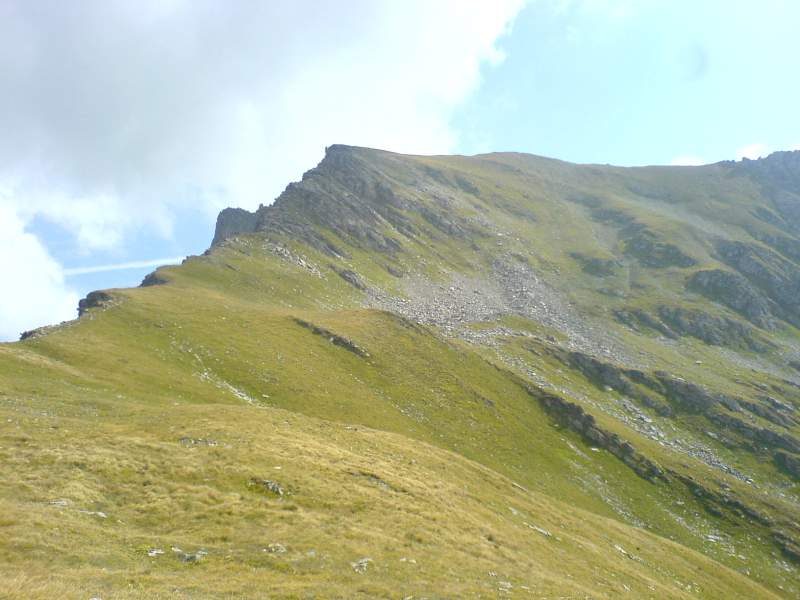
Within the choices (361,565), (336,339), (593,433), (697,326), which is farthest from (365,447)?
(697,326)

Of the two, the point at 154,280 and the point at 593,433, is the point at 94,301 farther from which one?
the point at 593,433

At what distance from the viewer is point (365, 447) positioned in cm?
4731

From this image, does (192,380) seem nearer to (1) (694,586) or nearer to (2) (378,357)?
(2) (378,357)

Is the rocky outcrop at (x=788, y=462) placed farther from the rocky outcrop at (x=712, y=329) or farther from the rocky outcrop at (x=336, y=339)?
the rocky outcrop at (x=336, y=339)

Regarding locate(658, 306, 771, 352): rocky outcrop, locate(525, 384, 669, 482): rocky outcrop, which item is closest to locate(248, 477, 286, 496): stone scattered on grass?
locate(525, 384, 669, 482): rocky outcrop

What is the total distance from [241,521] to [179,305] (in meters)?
65.6

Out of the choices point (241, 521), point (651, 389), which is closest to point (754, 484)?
point (651, 389)

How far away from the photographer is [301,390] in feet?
232

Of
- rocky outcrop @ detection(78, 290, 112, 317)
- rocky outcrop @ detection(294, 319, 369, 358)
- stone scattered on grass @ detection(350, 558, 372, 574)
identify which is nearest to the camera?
stone scattered on grass @ detection(350, 558, 372, 574)

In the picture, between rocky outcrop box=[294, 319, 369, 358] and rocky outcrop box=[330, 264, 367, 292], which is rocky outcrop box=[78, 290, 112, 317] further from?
rocky outcrop box=[330, 264, 367, 292]

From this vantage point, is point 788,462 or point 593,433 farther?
point 788,462

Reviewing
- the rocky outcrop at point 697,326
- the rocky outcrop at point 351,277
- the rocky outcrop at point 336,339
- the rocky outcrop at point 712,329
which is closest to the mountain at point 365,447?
the rocky outcrop at point 336,339

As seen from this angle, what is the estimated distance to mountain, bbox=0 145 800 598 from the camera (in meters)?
25.4

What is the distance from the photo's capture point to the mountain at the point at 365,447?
2536 centimetres
